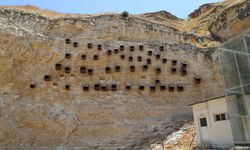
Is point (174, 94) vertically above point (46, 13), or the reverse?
point (46, 13)

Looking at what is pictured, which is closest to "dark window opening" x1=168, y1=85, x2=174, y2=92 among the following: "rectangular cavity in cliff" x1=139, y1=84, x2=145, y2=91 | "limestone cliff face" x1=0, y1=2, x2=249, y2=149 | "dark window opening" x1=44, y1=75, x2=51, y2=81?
"limestone cliff face" x1=0, y1=2, x2=249, y2=149

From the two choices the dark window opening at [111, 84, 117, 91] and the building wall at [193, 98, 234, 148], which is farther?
the dark window opening at [111, 84, 117, 91]

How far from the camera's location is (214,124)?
1193 cm

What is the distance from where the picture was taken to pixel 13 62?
1683 cm

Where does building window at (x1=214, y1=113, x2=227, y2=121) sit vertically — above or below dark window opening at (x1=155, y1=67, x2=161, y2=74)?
below

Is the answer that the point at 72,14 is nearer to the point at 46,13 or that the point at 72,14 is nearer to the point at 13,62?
the point at 46,13

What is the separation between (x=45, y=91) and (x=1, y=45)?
3.53 metres

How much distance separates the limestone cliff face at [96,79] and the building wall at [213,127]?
10.1 ft

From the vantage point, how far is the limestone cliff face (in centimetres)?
1566

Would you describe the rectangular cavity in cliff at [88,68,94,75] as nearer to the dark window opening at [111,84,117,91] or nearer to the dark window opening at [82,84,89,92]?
the dark window opening at [82,84,89,92]

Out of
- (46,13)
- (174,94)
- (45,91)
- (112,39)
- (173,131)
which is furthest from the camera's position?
(46,13)

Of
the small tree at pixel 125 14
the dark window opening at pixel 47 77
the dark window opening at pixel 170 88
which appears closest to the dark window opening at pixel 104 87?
the dark window opening at pixel 47 77

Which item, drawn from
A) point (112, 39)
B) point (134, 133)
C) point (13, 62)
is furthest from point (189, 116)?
point (13, 62)

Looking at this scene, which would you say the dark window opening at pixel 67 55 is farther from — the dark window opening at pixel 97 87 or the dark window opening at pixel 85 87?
the dark window opening at pixel 97 87
